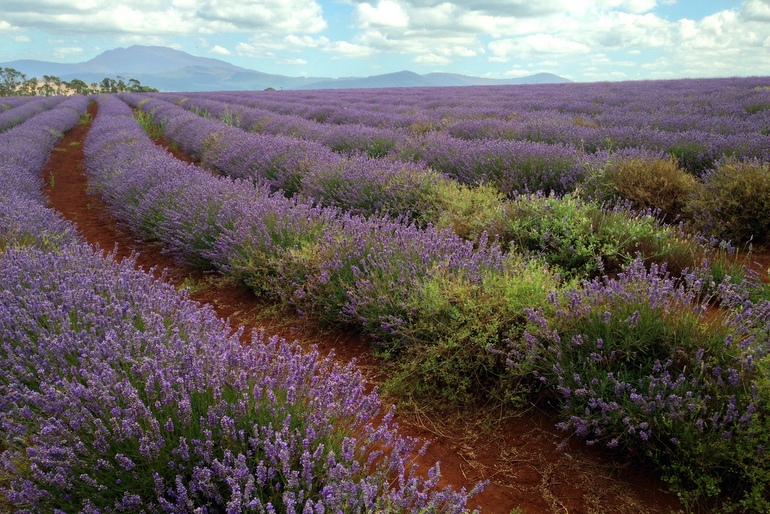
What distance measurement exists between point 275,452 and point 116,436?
522 mm

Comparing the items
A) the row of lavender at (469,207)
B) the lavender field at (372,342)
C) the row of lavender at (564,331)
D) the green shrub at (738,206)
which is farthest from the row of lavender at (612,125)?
the row of lavender at (564,331)

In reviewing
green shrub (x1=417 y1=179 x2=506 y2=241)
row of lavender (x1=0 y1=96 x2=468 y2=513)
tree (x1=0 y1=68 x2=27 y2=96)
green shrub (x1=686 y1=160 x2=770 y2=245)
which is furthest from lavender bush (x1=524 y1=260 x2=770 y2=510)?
tree (x1=0 y1=68 x2=27 y2=96)

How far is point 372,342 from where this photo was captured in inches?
119

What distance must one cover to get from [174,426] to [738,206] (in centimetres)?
509

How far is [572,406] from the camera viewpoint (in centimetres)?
217

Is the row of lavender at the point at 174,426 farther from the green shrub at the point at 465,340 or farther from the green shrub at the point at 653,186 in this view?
the green shrub at the point at 653,186

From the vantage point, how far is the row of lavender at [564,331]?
1870 mm

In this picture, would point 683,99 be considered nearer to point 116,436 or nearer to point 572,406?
point 572,406

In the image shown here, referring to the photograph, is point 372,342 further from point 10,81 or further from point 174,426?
point 10,81

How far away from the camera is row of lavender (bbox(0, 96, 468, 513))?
137 cm

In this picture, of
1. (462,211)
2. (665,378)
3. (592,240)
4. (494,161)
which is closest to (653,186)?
(494,161)

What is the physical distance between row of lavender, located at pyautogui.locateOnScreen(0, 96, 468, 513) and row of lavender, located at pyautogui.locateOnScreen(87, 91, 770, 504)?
0.71 metres

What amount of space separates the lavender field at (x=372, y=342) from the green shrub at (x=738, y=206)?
0.02 m

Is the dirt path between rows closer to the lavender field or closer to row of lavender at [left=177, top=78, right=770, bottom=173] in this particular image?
the lavender field
